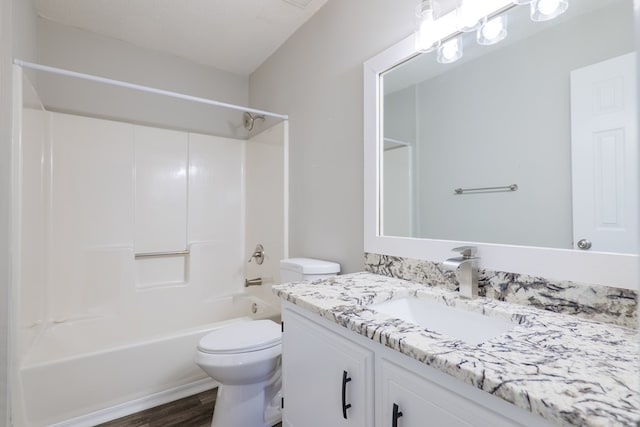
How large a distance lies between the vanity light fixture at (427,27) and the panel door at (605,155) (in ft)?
1.65

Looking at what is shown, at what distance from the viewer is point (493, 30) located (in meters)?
1.07

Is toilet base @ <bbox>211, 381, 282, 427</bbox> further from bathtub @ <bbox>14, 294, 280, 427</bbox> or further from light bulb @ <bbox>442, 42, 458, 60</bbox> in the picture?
light bulb @ <bbox>442, 42, 458, 60</bbox>

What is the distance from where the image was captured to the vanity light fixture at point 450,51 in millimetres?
1180

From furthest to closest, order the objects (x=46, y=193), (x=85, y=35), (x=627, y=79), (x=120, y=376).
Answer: (x=85, y=35) → (x=46, y=193) → (x=120, y=376) → (x=627, y=79)

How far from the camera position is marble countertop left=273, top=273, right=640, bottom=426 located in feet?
1.44

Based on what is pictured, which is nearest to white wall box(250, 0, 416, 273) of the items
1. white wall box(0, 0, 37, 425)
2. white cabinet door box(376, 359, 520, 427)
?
white cabinet door box(376, 359, 520, 427)

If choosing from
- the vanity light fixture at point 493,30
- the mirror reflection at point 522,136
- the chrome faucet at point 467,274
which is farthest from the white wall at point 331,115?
the chrome faucet at point 467,274

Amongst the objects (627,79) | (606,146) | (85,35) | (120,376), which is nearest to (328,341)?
(606,146)

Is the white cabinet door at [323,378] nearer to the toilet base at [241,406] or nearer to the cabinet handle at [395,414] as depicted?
the cabinet handle at [395,414]

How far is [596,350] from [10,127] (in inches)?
90.0

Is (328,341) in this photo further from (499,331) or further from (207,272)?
(207,272)

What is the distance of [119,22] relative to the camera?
2057 millimetres

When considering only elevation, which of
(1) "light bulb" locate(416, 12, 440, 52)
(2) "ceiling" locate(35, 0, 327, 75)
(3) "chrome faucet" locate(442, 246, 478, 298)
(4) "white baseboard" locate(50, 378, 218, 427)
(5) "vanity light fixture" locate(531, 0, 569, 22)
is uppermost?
(2) "ceiling" locate(35, 0, 327, 75)

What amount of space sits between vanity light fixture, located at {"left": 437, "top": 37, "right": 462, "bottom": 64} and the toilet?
1.13 metres
